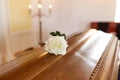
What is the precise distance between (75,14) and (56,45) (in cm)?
444

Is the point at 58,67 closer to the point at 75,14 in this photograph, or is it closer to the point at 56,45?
the point at 56,45

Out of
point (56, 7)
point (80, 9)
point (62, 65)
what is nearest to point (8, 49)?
point (56, 7)

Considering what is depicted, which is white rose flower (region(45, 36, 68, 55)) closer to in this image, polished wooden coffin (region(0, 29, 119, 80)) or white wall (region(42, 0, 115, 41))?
polished wooden coffin (region(0, 29, 119, 80))

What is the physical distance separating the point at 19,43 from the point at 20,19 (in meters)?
0.60

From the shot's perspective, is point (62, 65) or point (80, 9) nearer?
point (62, 65)

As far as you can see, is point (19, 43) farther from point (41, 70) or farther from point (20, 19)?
point (41, 70)

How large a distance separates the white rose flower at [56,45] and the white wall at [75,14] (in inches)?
159

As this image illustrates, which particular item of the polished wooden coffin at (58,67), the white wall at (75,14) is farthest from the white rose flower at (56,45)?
the white wall at (75,14)

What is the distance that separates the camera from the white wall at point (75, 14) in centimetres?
543

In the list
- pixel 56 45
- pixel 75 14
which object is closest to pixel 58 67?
pixel 56 45

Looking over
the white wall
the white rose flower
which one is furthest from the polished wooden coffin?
the white wall

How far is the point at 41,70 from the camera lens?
44.3 inches

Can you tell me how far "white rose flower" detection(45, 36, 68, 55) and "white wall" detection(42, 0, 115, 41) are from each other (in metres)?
4.03

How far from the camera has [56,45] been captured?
1.36 m
